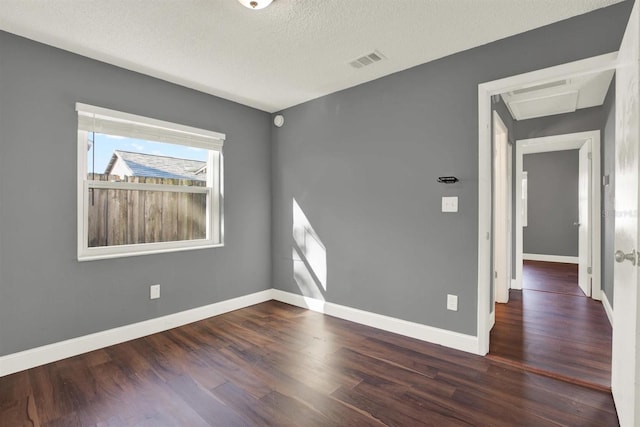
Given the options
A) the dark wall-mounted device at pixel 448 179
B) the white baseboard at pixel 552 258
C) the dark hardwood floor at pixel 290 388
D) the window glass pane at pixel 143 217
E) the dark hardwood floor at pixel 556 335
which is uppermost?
the dark wall-mounted device at pixel 448 179

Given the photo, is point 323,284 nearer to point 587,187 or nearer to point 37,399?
point 37,399

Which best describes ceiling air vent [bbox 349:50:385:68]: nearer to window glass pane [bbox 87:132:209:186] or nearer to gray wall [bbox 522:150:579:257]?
window glass pane [bbox 87:132:209:186]

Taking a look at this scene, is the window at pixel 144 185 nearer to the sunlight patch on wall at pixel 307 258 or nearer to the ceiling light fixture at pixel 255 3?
the sunlight patch on wall at pixel 307 258

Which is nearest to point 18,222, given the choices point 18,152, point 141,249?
point 18,152

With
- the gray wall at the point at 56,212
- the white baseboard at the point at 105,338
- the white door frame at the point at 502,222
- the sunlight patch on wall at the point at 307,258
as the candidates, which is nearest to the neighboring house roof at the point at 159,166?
the gray wall at the point at 56,212

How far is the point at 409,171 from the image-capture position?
2.98 metres

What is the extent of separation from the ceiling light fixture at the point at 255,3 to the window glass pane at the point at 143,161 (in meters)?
1.84

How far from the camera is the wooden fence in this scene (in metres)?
2.84

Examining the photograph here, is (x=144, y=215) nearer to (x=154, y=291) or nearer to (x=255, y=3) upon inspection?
(x=154, y=291)

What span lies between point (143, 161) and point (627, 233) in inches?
148

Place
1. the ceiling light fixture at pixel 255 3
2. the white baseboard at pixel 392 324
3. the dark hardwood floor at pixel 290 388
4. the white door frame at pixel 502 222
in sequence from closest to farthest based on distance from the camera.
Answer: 1. the dark hardwood floor at pixel 290 388
2. the ceiling light fixture at pixel 255 3
3. the white baseboard at pixel 392 324
4. the white door frame at pixel 502 222

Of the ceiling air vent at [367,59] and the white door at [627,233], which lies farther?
the ceiling air vent at [367,59]

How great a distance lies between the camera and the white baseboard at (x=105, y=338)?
2.33 metres

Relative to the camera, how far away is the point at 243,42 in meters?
2.46
